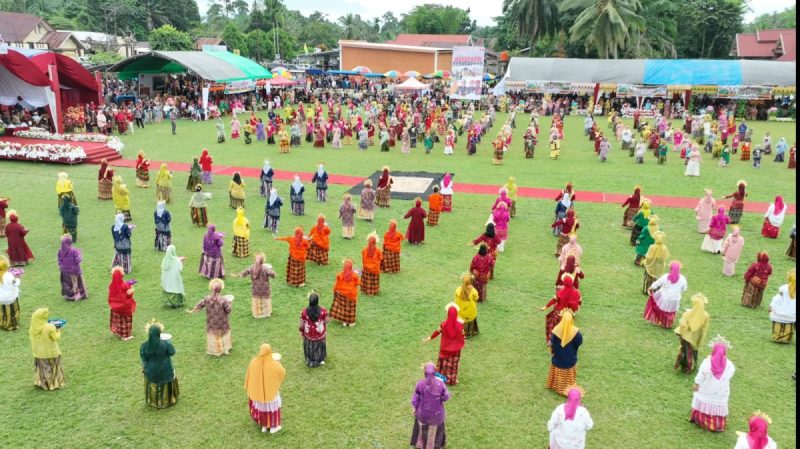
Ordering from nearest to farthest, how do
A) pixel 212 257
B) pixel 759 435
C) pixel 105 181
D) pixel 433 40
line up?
1. pixel 759 435
2. pixel 212 257
3. pixel 105 181
4. pixel 433 40

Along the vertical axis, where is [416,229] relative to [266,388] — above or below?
above

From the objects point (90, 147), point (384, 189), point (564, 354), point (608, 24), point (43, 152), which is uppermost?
point (608, 24)

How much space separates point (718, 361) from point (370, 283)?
572 cm

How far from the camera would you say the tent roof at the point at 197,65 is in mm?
35531

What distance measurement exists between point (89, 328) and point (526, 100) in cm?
4094

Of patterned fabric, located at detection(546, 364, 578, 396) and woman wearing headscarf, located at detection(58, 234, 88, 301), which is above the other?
woman wearing headscarf, located at detection(58, 234, 88, 301)

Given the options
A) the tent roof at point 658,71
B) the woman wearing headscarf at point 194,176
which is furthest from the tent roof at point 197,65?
the woman wearing headscarf at point 194,176

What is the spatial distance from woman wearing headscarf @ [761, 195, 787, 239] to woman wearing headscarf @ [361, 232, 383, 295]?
10.2m

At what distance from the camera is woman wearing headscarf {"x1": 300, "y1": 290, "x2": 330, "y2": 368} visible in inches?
316

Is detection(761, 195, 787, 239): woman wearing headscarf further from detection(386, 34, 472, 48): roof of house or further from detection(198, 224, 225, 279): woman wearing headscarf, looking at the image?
detection(386, 34, 472, 48): roof of house

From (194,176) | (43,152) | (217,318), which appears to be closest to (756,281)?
(217,318)

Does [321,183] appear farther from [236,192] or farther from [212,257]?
[212,257]

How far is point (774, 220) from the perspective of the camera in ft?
47.9

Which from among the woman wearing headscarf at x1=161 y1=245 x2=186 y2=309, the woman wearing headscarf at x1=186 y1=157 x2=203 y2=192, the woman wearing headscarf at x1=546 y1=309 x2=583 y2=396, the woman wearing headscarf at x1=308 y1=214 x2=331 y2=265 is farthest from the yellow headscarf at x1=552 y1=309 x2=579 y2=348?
the woman wearing headscarf at x1=186 y1=157 x2=203 y2=192
